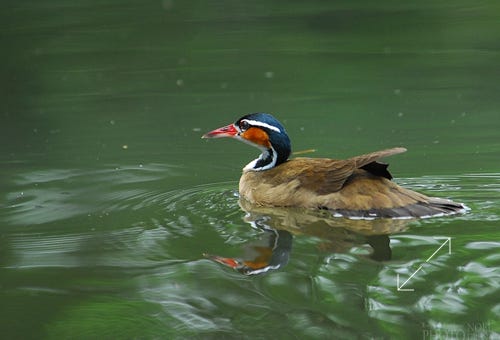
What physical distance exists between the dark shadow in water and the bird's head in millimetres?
724

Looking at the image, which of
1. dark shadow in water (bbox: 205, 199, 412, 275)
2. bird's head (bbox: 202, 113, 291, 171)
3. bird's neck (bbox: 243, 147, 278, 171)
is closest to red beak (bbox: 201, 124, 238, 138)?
bird's head (bbox: 202, 113, 291, 171)

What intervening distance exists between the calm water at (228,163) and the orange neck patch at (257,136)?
1.65 ft

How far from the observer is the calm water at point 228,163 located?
6.47 m

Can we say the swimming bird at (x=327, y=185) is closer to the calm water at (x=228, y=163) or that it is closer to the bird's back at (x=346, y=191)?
the bird's back at (x=346, y=191)

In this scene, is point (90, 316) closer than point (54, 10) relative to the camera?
Yes

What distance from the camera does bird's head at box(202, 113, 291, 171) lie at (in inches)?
375

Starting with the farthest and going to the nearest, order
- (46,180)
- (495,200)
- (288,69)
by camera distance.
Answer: (288,69)
(46,180)
(495,200)

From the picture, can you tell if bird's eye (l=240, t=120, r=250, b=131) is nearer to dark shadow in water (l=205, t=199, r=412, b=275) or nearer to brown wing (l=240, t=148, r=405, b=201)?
brown wing (l=240, t=148, r=405, b=201)

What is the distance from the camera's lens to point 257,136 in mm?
9633

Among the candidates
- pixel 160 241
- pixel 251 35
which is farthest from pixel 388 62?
pixel 160 241

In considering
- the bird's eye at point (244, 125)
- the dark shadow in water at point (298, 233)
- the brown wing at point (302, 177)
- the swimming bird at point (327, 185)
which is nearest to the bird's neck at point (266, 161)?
the swimming bird at point (327, 185)

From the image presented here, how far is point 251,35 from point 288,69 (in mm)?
2308

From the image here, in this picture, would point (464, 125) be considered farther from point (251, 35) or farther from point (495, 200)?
point (251, 35)

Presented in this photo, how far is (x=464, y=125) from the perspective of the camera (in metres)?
11.5
